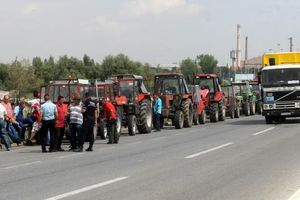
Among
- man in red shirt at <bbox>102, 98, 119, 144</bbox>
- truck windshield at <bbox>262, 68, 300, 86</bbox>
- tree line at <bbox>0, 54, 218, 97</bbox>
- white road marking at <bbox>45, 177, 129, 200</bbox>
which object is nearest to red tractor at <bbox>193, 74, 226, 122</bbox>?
truck windshield at <bbox>262, 68, 300, 86</bbox>

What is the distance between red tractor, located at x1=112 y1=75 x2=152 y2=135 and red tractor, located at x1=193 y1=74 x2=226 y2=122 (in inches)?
335

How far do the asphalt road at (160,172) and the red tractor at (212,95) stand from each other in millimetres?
15043

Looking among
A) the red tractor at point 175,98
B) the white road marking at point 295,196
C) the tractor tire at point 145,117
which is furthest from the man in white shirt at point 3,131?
Answer: the white road marking at point 295,196

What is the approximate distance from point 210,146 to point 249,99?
26.1m

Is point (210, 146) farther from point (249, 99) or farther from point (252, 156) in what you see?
point (249, 99)

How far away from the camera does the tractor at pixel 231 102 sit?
4044cm

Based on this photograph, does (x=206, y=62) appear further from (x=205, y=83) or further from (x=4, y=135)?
(x=4, y=135)

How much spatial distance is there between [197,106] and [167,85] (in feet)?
8.34

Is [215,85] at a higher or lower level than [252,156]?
higher

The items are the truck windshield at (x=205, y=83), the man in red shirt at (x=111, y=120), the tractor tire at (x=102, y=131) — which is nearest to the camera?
the man in red shirt at (x=111, y=120)

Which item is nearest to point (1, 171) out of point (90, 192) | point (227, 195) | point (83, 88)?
point (90, 192)

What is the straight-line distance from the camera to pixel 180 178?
11906 millimetres

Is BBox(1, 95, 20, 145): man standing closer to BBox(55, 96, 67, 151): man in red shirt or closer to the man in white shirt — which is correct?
the man in white shirt

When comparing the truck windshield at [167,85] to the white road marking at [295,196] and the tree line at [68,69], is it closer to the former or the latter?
the white road marking at [295,196]
